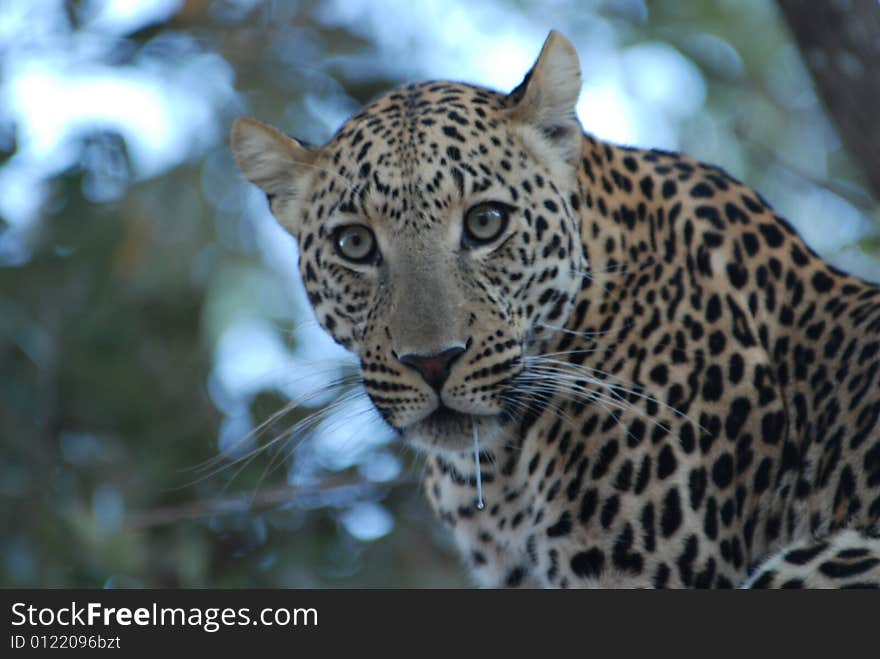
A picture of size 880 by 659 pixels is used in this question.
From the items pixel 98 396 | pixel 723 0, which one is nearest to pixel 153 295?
pixel 98 396

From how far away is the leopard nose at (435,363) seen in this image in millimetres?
5094

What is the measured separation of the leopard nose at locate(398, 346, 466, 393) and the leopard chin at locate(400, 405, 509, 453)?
0.13 metres

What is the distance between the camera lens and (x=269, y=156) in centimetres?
604

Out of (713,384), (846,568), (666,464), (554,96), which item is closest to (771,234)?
(713,384)

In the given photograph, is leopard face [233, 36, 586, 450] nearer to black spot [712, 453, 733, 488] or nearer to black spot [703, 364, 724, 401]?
black spot [703, 364, 724, 401]

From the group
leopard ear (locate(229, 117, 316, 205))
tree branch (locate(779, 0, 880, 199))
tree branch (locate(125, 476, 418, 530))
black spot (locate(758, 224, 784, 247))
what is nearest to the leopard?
black spot (locate(758, 224, 784, 247))

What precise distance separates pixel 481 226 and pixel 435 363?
24.6 inches

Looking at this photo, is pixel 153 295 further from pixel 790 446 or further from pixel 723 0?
Result: pixel 723 0

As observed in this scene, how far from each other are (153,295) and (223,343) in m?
1.77

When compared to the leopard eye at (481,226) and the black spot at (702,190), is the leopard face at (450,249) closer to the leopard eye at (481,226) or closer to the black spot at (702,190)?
the leopard eye at (481,226)

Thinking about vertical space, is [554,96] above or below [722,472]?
above

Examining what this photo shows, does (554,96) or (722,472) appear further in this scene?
(554,96)

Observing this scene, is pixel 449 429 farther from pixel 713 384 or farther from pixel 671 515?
pixel 713 384

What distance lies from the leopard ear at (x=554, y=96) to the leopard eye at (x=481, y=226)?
0.45m
